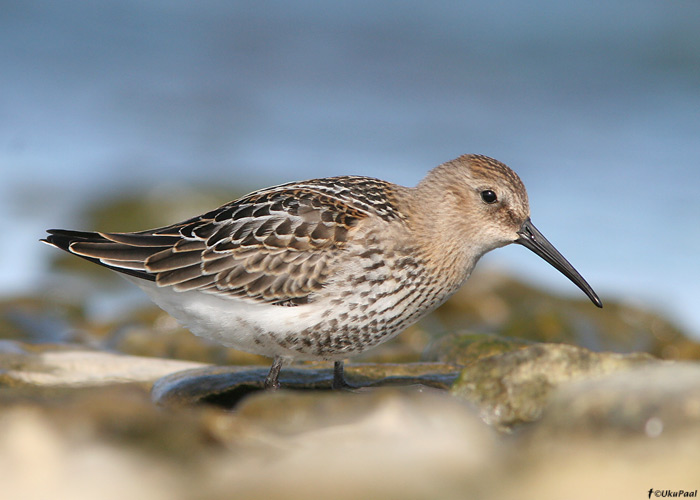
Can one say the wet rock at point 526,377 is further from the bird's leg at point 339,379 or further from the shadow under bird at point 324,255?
the bird's leg at point 339,379

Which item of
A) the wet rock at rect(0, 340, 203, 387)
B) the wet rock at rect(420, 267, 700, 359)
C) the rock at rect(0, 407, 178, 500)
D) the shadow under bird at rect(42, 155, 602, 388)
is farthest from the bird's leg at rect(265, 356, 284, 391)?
the wet rock at rect(420, 267, 700, 359)

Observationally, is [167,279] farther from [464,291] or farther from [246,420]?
[464,291]

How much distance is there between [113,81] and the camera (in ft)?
49.4

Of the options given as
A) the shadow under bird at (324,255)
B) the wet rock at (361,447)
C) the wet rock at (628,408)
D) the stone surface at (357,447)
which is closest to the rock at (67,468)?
the stone surface at (357,447)

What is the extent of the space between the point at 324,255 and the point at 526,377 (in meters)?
1.43

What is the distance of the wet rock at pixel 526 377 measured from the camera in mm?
4266

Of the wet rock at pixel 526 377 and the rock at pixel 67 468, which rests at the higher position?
the wet rock at pixel 526 377

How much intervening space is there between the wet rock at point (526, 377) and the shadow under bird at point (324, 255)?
35.3 inches

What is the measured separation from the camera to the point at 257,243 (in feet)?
17.4

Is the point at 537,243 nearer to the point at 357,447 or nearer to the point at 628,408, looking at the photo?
the point at 628,408

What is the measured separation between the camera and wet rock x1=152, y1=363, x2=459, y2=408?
5113 millimetres

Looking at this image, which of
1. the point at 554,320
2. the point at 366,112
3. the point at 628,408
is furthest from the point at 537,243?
the point at 366,112

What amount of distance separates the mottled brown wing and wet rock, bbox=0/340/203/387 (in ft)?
2.35

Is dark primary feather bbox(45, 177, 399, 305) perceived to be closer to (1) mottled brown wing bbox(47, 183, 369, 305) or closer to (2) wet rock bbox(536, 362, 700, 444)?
(1) mottled brown wing bbox(47, 183, 369, 305)
